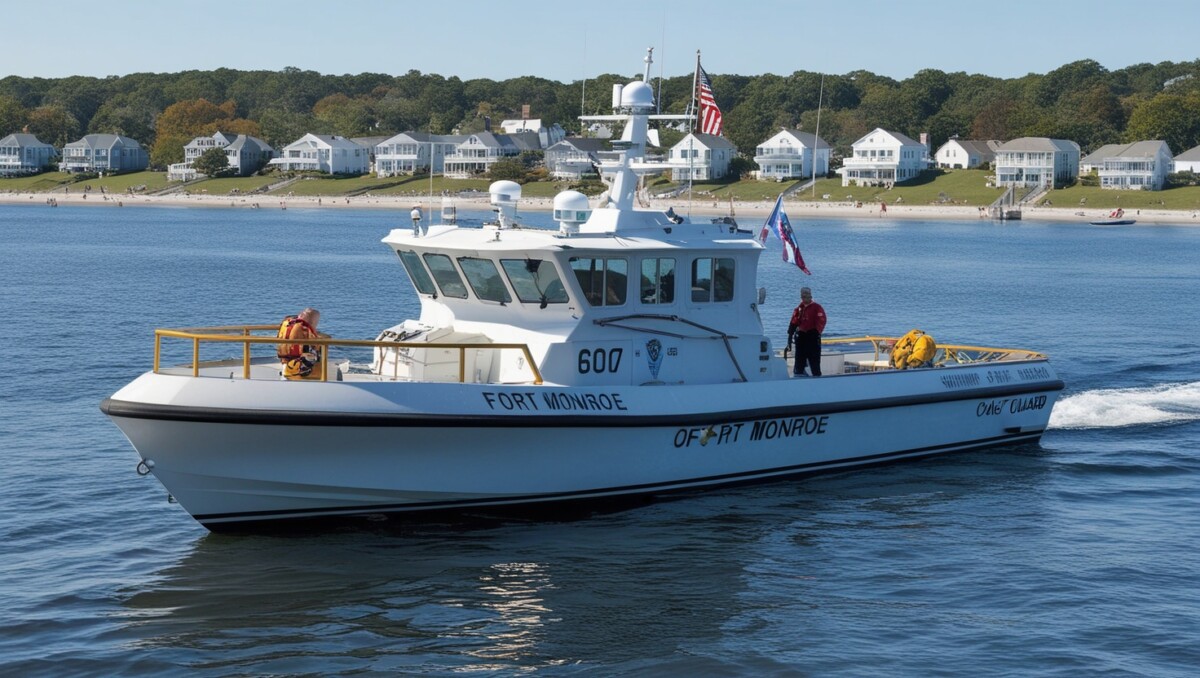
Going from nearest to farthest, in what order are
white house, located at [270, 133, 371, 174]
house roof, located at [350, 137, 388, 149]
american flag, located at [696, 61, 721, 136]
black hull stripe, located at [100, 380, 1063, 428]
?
black hull stripe, located at [100, 380, 1063, 428] < american flag, located at [696, 61, 721, 136] < white house, located at [270, 133, 371, 174] < house roof, located at [350, 137, 388, 149]

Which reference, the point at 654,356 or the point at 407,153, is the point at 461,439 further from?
the point at 407,153

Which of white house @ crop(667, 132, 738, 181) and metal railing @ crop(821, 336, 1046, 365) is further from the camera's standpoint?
white house @ crop(667, 132, 738, 181)

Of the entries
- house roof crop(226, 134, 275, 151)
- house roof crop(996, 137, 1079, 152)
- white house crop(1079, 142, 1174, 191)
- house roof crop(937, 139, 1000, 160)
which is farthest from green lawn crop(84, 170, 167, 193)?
white house crop(1079, 142, 1174, 191)

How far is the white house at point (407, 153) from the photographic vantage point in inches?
5679

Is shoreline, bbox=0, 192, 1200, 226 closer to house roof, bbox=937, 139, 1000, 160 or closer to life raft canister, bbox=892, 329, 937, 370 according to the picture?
house roof, bbox=937, 139, 1000, 160

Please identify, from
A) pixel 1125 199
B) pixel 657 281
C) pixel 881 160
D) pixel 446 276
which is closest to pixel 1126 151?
pixel 1125 199

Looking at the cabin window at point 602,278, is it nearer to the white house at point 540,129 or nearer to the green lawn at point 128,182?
the white house at point 540,129

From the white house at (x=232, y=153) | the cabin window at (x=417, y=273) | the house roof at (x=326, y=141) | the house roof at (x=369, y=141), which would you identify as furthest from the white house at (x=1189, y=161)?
the cabin window at (x=417, y=273)

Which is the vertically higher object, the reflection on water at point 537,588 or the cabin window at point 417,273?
the cabin window at point 417,273

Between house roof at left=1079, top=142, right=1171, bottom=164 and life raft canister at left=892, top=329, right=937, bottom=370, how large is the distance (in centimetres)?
10403

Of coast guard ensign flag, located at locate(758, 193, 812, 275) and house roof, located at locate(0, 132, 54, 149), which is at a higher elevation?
house roof, located at locate(0, 132, 54, 149)

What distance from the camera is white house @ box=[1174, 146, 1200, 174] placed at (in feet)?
386

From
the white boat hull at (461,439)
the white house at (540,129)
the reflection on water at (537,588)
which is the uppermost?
the white house at (540,129)

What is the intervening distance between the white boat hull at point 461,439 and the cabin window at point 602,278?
105cm
